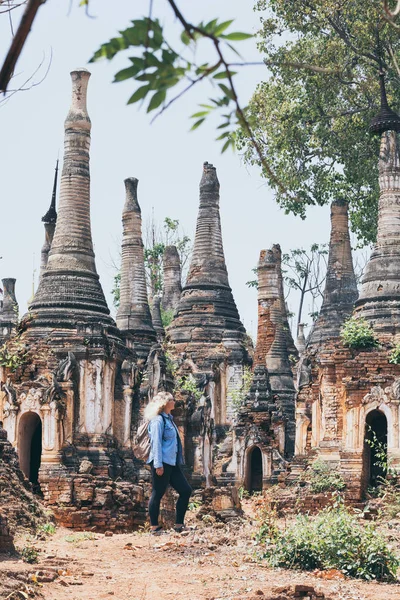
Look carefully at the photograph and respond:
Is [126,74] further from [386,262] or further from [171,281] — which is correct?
[171,281]

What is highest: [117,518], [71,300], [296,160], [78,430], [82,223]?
[296,160]

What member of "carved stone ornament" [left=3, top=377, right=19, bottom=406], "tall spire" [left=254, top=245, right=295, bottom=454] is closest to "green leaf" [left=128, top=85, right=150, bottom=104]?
"carved stone ornament" [left=3, top=377, right=19, bottom=406]

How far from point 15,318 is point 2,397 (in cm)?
1318

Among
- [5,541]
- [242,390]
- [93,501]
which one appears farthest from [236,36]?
[242,390]

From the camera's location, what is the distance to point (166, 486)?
399 inches

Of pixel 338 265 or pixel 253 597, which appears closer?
pixel 253 597

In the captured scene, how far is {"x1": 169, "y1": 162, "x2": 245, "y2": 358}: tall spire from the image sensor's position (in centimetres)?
2467

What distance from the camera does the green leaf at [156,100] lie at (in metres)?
3.40

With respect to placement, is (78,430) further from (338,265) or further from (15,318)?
(15,318)

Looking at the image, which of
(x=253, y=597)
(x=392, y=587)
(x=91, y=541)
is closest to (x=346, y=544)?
(x=392, y=587)

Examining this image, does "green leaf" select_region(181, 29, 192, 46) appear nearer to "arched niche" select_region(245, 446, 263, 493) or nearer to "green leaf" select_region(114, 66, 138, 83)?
"green leaf" select_region(114, 66, 138, 83)

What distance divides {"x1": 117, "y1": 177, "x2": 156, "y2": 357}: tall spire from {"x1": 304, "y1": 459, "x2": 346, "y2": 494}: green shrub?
7.82 meters

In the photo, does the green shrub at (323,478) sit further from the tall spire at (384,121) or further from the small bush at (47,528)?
the tall spire at (384,121)

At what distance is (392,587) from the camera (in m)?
8.02
